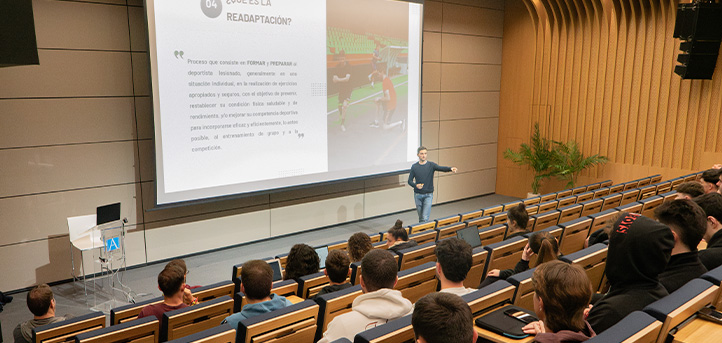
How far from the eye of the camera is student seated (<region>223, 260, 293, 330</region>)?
3.04 metres

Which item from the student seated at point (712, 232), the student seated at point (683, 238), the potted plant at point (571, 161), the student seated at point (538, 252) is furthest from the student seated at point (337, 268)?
the potted plant at point (571, 161)

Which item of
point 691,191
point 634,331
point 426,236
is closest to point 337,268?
point 634,331

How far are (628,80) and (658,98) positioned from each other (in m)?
0.65

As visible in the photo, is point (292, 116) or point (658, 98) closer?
point (292, 116)

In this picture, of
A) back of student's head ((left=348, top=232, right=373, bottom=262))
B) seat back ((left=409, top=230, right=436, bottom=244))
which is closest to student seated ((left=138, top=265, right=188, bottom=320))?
back of student's head ((left=348, top=232, right=373, bottom=262))

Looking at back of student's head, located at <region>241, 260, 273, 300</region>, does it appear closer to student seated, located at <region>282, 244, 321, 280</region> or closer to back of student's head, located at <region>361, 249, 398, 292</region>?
back of student's head, located at <region>361, 249, 398, 292</region>

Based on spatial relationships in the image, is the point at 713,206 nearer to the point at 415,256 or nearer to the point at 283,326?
the point at 415,256

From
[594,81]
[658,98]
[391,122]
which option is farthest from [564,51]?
[391,122]

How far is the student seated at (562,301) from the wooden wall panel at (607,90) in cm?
878

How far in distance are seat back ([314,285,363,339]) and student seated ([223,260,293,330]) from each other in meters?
0.26

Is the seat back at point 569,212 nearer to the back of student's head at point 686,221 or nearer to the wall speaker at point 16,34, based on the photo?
the back of student's head at point 686,221

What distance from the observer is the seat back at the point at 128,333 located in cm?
299

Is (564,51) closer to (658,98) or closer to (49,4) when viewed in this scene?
(658,98)

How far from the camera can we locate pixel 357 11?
878cm
